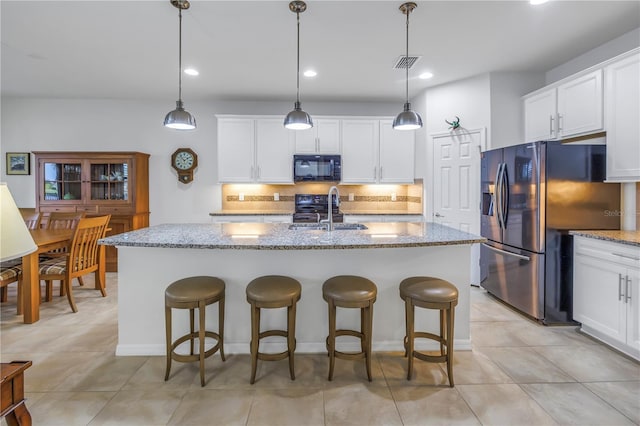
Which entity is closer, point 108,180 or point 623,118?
point 623,118

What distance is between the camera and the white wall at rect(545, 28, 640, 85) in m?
3.01

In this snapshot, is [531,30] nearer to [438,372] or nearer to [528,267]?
[528,267]

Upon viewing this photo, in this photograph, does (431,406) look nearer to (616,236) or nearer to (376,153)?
(616,236)

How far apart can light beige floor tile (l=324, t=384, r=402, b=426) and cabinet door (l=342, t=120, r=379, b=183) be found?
11.1ft

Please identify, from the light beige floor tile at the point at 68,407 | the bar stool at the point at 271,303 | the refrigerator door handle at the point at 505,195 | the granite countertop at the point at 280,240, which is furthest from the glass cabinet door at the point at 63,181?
the refrigerator door handle at the point at 505,195

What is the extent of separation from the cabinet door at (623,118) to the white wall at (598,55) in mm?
569

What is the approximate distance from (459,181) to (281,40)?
2785 mm

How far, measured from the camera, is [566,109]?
3.25 meters

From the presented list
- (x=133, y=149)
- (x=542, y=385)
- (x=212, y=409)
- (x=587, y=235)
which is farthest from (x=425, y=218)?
(x=133, y=149)

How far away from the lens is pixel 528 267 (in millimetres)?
3111

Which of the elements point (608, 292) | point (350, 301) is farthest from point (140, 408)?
point (608, 292)

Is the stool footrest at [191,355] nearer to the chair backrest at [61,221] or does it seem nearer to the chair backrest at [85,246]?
the chair backrest at [85,246]

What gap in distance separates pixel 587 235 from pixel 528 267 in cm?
56

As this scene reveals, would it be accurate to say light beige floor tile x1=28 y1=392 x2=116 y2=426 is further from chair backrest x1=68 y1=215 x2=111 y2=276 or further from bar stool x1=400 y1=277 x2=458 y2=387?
bar stool x1=400 y1=277 x2=458 y2=387
